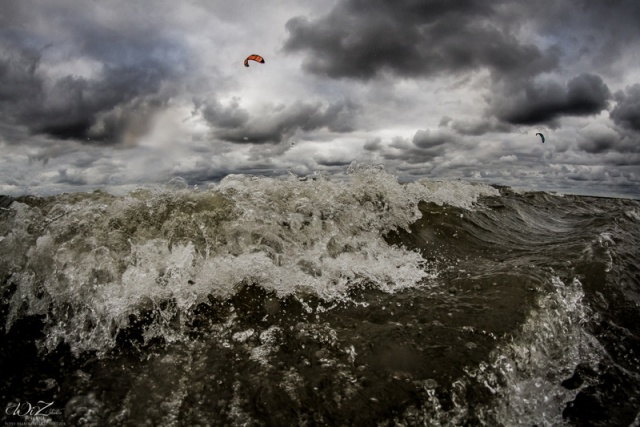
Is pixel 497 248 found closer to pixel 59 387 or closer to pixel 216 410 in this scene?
pixel 216 410

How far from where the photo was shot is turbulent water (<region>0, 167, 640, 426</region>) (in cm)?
247

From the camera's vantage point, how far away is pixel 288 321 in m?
3.59

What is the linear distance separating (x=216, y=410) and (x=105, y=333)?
174 cm
